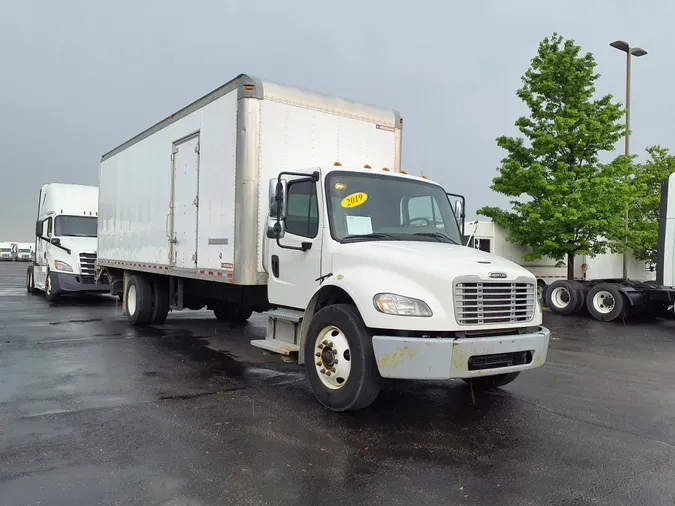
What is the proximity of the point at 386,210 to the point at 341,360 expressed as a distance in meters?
1.87

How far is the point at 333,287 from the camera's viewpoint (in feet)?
20.0

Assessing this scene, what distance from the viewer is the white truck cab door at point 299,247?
21.4 feet

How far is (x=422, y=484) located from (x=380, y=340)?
1477mm

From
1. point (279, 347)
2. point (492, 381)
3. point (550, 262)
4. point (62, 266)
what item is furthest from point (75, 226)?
point (550, 262)

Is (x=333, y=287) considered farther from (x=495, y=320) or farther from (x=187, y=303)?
(x=187, y=303)

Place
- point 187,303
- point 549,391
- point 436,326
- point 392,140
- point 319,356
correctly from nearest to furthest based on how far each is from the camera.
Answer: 1. point 436,326
2. point 319,356
3. point 549,391
4. point 392,140
5. point 187,303

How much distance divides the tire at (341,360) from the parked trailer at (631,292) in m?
10.8

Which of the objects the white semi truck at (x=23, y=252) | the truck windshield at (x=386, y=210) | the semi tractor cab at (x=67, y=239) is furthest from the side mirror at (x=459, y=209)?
the white semi truck at (x=23, y=252)

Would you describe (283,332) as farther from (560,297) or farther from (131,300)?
(560,297)

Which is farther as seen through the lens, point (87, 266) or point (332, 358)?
point (87, 266)

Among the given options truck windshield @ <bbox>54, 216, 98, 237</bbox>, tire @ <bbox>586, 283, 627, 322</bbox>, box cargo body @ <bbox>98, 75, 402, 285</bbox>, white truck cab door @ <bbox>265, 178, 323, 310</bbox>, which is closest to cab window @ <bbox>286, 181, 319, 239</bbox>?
white truck cab door @ <bbox>265, 178, 323, 310</bbox>

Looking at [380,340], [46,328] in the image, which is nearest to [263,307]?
[380,340]

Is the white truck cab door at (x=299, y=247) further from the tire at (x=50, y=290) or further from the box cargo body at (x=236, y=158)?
the tire at (x=50, y=290)

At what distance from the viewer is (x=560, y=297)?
53.2 feet
